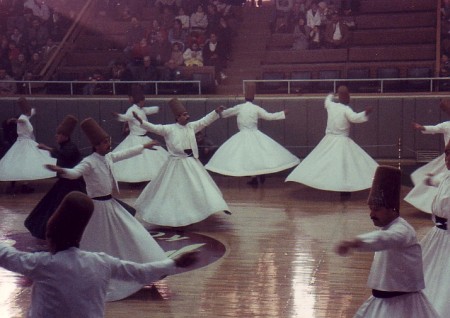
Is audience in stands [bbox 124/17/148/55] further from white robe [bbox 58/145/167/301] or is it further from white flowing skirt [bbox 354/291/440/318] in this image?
white flowing skirt [bbox 354/291/440/318]

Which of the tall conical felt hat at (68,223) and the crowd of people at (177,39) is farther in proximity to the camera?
the crowd of people at (177,39)

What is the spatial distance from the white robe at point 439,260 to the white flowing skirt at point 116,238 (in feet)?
8.87

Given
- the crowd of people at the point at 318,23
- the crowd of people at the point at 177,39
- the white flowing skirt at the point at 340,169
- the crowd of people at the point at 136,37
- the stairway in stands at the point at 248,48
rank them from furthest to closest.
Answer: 1. the stairway in stands at the point at 248,48
2. the crowd of people at the point at 318,23
3. the crowd of people at the point at 136,37
4. the crowd of people at the point at 177,39
5. the white flowing skirt at the point at 340,169

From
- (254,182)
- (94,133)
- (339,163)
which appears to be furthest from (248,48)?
(94,133)

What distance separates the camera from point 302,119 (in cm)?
1472

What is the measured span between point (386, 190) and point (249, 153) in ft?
27.2

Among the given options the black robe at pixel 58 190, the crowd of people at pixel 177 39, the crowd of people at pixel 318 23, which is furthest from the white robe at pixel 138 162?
the crowd of people at pixel 318 23

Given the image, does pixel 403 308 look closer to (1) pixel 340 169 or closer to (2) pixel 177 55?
(1) pixel 340 169

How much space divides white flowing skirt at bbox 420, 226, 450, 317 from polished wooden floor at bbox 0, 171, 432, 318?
0.91 metres

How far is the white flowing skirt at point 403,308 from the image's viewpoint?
15.7 ft

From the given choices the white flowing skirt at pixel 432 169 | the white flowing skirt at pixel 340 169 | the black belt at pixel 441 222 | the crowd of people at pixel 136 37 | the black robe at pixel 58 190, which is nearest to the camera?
the black belt at pixel 441 222

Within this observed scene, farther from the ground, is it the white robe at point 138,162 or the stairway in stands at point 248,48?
the stairway in stands at point 248,48

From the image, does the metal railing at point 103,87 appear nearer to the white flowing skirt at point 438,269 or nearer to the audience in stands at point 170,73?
the audience in stands at point 170,73

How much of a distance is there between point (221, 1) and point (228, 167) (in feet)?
22.1
